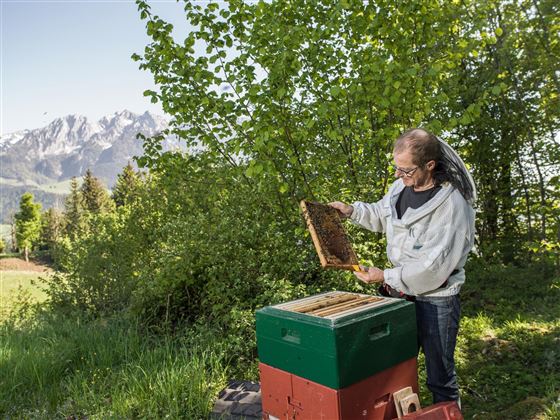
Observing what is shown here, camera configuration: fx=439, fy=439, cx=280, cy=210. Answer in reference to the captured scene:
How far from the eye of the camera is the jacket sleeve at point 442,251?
8.19 ft

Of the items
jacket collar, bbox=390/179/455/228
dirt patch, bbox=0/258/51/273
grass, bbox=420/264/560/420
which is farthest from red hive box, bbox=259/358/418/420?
dirt patch, bbox=0/258/51/273

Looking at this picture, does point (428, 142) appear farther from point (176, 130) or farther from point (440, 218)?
point (176, 130)

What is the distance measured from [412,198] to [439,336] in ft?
2.84

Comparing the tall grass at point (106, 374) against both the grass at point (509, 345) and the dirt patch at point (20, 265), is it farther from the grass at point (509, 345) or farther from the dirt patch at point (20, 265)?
the dirt patch at point (20, 265)

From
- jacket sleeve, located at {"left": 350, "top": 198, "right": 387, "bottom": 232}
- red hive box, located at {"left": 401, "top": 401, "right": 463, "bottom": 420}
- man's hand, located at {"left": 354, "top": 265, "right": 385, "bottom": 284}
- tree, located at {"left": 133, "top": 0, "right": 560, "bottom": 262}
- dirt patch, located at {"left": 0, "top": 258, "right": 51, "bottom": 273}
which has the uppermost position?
tree, located at {"left": 133, "top": 0, "right": 560, "bottom": 262}

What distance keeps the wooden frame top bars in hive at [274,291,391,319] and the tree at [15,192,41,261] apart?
204 ft

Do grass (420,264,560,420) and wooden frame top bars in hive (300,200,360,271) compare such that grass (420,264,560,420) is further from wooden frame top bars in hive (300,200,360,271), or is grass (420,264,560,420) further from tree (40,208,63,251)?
tree (40,208,63,251)

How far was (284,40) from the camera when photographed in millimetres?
4746

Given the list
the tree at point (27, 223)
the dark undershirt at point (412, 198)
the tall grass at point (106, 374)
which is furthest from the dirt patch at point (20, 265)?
the dark undershirt at point (412, 198)

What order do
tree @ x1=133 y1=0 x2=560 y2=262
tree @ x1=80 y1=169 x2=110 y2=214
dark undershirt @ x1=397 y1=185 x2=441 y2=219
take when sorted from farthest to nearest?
tree @ x1=80 y1=169 x2=110 y2=214 → tree @ x1=133 y1=0 x2=560 y2=262 → dark undershirt @ x1=397 y1=185 x2=441 y2=219

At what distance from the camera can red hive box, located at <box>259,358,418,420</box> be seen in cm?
225

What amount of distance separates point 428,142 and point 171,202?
5.04 meters

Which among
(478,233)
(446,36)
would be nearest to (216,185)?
(446,36)

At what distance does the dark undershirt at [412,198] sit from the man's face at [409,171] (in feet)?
0.25
